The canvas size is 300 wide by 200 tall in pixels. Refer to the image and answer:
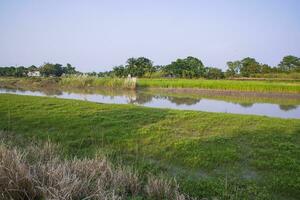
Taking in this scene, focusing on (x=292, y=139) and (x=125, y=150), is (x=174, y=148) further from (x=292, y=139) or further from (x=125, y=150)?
(x=292, y=139)

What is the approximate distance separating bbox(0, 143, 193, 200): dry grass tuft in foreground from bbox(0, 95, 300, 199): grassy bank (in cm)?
69

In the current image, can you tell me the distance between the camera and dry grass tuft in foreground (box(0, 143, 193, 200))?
3050 millimetres

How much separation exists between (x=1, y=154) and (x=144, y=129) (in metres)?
4.07

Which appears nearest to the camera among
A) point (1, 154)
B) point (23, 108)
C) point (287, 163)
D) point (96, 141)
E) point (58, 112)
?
point (1, 154)

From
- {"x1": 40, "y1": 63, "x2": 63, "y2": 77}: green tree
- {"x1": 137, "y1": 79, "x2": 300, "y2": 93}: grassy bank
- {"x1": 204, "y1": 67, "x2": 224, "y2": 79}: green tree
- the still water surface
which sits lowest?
the still water surface

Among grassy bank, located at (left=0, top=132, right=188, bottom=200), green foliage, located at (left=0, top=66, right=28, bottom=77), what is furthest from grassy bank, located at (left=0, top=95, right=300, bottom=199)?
green foliage, located at (left=0, top=66, right=28, bottom=77)

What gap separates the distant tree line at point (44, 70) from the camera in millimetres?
57438

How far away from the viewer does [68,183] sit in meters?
3.13

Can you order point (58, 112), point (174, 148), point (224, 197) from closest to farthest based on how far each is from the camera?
1. point (224, 197)
2. point (174, 148)
3. point (58, 112)

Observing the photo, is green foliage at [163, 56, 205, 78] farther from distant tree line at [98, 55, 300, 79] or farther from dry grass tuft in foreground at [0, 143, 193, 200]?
dry grass tuft in foreground at [0, 143, 193, 200]

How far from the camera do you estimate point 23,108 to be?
416 inches

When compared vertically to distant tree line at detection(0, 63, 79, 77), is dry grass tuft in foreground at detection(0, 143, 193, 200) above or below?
below

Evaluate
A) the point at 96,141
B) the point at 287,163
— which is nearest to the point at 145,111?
the point at 96,141

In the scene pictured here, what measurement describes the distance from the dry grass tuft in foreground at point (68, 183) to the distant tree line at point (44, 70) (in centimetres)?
5662
